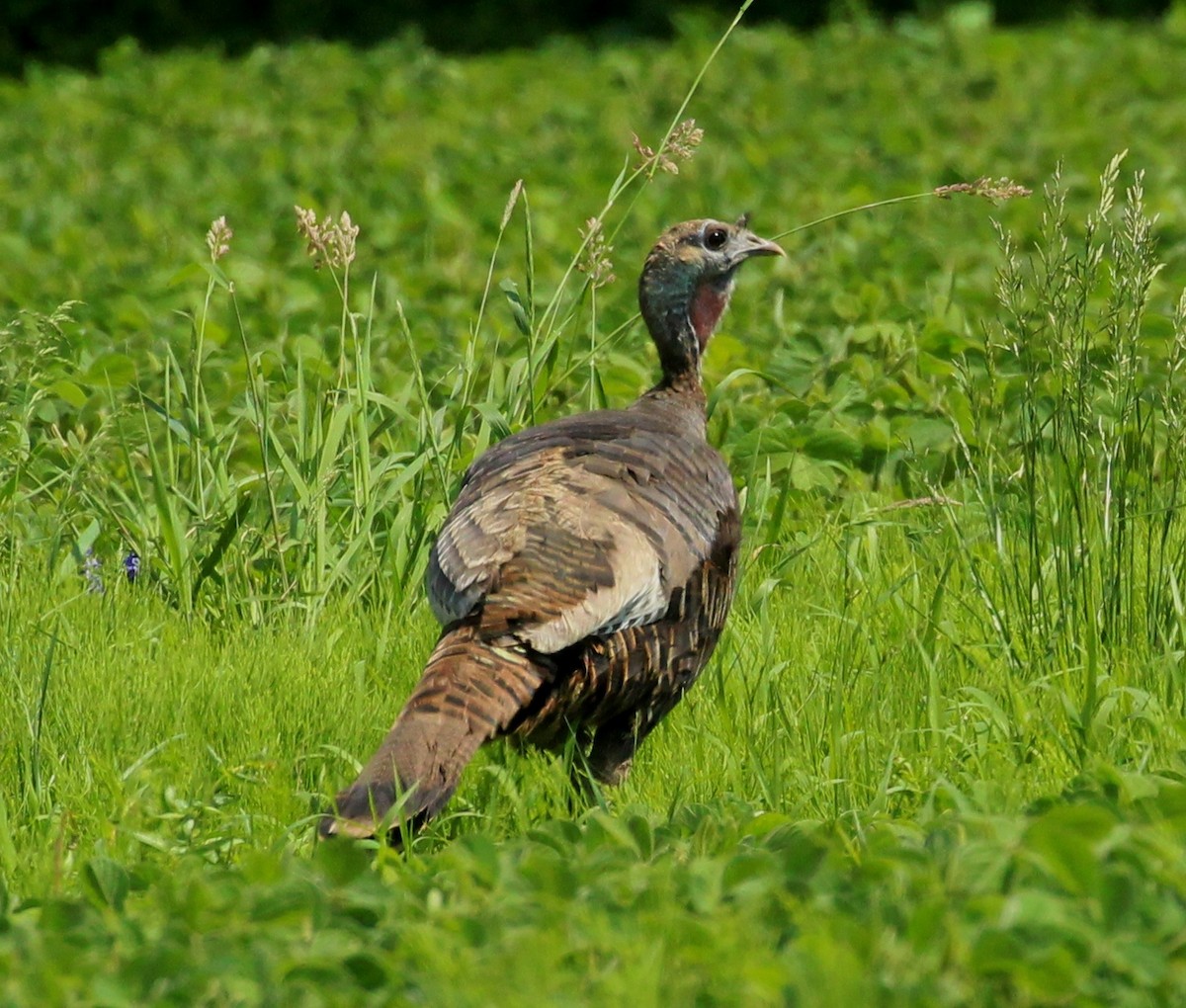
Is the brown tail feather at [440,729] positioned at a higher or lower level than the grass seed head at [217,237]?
lower

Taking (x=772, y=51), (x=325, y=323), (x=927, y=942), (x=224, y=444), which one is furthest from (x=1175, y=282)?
(x=772, y=51)

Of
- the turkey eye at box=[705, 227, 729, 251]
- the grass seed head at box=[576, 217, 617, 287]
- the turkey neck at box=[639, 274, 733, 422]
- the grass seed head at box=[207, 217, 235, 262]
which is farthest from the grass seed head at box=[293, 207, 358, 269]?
the turkey eye at box=[705, 227, 729, 251]

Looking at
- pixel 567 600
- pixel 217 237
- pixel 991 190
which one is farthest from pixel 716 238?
pixel 567 600

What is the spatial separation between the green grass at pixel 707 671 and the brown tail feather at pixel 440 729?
0.11 m

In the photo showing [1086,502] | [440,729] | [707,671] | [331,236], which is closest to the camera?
[440,729]

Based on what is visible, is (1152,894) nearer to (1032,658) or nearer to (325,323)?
(1032,658)

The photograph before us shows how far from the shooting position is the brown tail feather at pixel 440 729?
3.45 m

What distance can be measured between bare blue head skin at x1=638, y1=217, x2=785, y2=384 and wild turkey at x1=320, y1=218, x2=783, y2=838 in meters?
0.33

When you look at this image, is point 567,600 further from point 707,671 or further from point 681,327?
point 681,327

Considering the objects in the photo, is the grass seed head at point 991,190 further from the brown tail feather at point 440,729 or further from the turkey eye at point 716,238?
the brown tail feather at point 440,729

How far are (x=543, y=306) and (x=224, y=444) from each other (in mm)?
2484

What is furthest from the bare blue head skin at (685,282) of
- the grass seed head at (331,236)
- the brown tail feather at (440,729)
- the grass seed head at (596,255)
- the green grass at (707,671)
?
the brown tail feather at (440,729)

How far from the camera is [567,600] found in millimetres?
3854

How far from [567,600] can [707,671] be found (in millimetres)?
893
